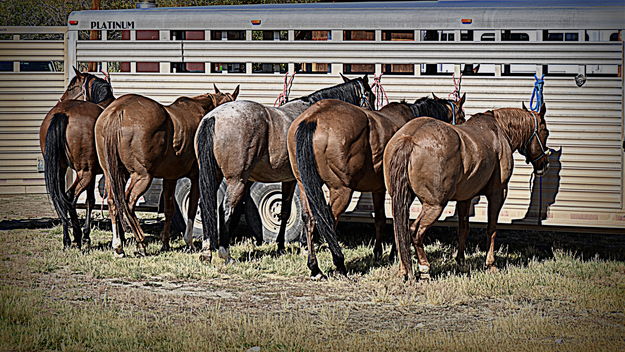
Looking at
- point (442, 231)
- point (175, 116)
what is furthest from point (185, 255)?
point (442, 231)

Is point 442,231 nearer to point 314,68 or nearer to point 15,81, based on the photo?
point 314,68

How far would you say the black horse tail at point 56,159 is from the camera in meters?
9.98

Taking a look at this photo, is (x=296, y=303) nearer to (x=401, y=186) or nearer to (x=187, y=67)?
(x=401, y=186)

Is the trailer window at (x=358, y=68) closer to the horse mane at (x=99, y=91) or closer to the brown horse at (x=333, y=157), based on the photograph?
the brown horse at (x=333, y=157)

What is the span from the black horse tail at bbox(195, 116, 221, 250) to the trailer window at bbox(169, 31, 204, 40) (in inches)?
119

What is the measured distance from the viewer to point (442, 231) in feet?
43.0

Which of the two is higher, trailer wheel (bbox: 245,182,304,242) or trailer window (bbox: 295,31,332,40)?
trailer window (bbox: 295,31,332,40)

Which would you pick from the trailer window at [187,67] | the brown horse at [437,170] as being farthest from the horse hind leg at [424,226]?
the trailer window at [187,67]

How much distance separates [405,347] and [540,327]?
4.45 feet

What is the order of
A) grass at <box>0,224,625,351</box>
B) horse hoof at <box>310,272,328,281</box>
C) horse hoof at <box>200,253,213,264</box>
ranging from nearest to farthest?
grass at <box>0,224,625,351</box> → horse hoof at <box>310,272,328,281</box> → horse hoof at <box>200,253,213,264</box>

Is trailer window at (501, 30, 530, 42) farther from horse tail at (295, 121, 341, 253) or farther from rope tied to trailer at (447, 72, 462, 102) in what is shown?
horse tail at (295, 121, 341, 253)

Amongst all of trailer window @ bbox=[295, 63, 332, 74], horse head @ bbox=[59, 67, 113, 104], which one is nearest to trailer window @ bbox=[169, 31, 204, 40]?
horse head @ bbox=[59, 67, 113, 104]

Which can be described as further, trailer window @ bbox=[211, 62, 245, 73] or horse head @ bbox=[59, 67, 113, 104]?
trailer window @ bbox=[211, 62, 245, 73]

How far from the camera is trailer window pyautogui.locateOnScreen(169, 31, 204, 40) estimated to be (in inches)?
463
